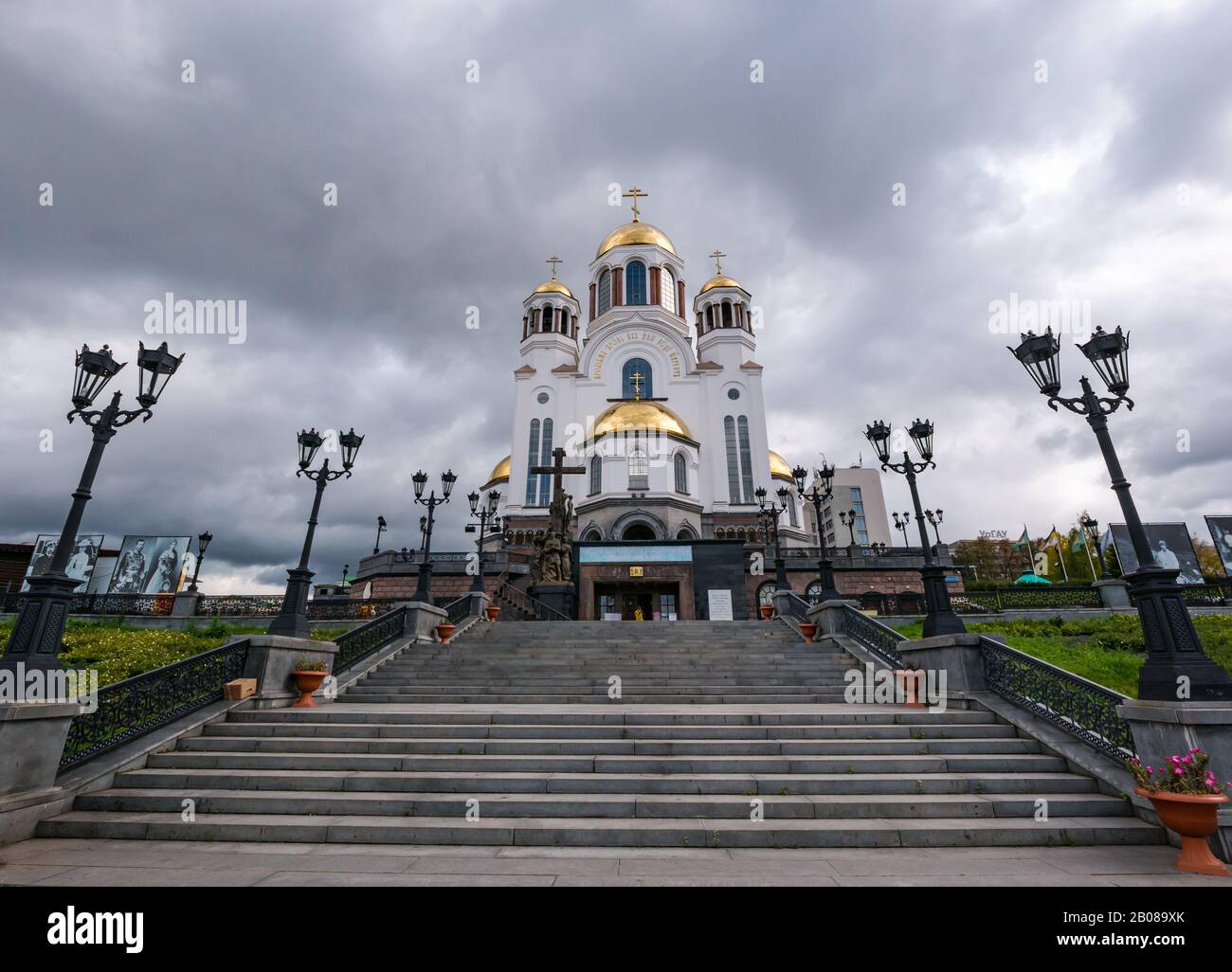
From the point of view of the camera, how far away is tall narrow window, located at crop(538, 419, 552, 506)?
38.2m

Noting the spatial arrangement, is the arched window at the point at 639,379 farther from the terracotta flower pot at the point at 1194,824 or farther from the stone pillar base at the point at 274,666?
the terracotta flower pot at the point at 1194,824

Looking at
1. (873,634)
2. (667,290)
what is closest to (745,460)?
(667,290)

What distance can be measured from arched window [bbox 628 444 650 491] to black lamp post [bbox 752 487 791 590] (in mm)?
6859

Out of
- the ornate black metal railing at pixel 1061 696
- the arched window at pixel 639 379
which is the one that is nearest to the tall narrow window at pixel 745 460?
the arched window at pixel 639 379

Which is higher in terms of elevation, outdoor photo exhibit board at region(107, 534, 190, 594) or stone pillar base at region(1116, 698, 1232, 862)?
outdoor photo exhibit board at region(107, 534, 190, 594)

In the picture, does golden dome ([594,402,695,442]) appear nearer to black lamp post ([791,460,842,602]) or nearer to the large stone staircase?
black lamp post ([791,460,842,602])

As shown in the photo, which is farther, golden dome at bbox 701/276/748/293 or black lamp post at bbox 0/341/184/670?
golden dome at bbox 701/276/748/293

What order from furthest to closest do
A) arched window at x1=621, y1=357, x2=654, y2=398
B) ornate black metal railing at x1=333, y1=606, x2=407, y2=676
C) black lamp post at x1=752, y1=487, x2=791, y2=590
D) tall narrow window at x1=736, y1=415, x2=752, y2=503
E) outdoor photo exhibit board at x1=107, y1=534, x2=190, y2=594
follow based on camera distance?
arched window at x1=621, y1=357, x2=654, y2=398 < tall narrow window at x1=736, y1=415, x2=752, y2=503 < outdoor photo exhibit board at x1=107, y1=534, x2=190, y2=594 < black lamp post at x1=752, y1=487, x2=791, y2=590 < ornate black metal railing at x1=333, y1=606, x2=407, y2=676

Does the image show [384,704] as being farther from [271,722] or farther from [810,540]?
[810,540]

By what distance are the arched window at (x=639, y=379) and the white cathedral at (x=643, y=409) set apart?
0.29 feet

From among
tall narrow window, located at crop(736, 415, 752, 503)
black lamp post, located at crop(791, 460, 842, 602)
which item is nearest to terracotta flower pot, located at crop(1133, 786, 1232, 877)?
black lamp post, located at crop(791, 460, 842, 602)

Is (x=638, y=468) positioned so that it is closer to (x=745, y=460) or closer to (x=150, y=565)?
(x=745, y=460)

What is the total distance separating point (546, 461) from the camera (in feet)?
133
